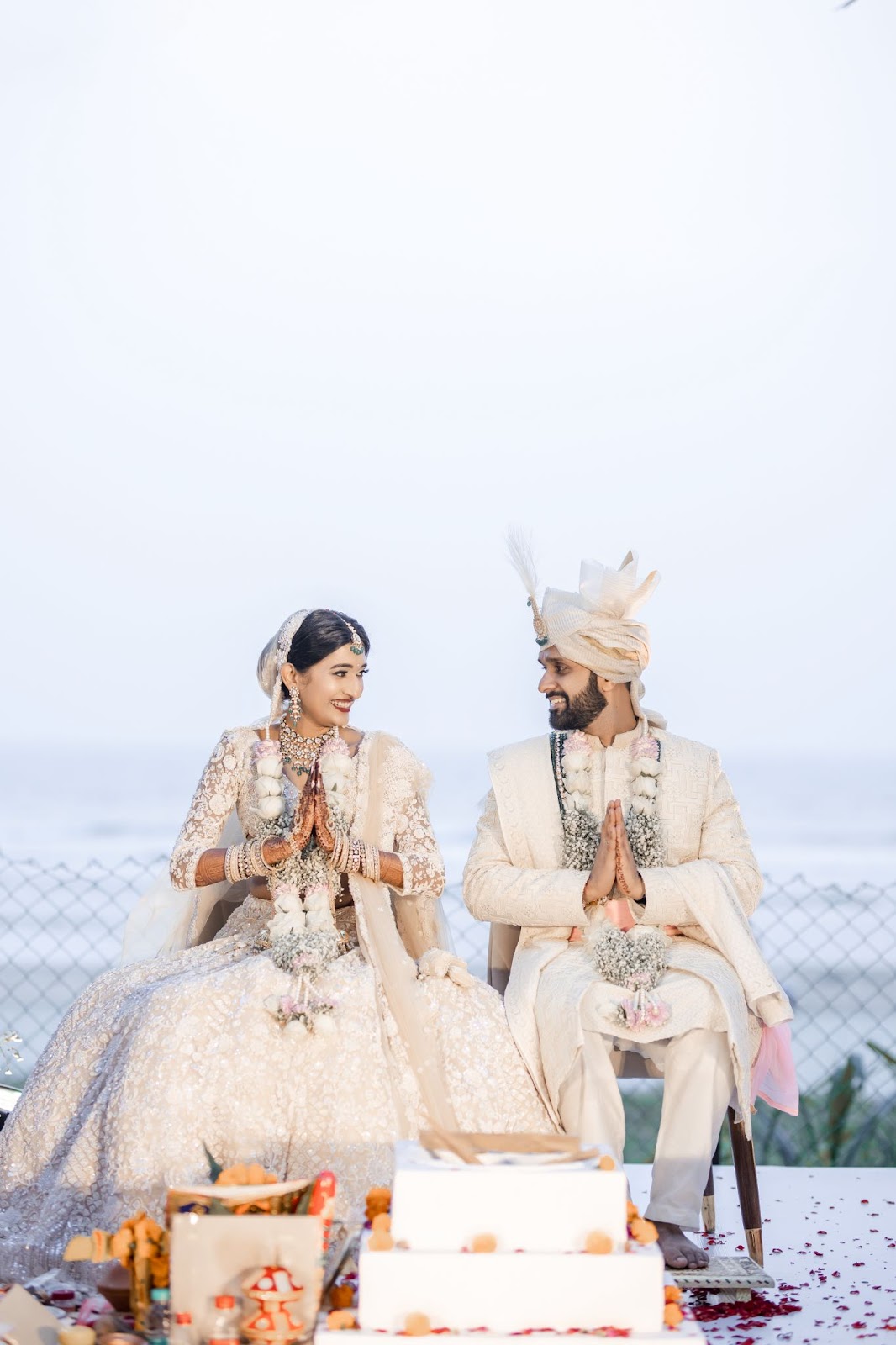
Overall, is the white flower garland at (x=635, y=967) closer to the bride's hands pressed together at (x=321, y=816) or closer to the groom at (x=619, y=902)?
the groom at (x=619, y=902)

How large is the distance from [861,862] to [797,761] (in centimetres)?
1089

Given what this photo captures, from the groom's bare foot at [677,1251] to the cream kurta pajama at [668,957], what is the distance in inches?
2.2

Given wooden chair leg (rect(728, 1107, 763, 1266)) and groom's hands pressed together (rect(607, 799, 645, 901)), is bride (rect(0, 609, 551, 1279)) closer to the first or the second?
groom's hands pressed together (rect(607, 799, 645, 901))

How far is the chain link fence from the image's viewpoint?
7.92 m

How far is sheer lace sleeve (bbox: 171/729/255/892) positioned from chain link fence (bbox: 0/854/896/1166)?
2.49ft

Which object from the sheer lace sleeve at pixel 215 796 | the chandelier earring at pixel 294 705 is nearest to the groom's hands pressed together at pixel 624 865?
the chandelier earring at pixel 294 705

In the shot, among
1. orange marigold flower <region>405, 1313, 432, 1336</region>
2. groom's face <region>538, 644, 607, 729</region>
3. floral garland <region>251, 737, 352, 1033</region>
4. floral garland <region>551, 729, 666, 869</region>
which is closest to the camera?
orange marigold flower <region>405, 1313, 432, 1336</region>

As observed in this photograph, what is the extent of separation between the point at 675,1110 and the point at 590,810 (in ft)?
3.82

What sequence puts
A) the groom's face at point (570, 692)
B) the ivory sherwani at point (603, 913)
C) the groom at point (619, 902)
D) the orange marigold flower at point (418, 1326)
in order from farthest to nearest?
the groom's face at point (570, 692) → the ivory sherwani at point (603, 913) → the groom at point (619, 902) → the orange marigold flower at point (418, 1326)

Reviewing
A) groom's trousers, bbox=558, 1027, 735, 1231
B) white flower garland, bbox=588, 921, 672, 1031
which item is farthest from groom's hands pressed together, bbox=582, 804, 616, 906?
groom's trousers, bbox=558, 1027, 735, 1231

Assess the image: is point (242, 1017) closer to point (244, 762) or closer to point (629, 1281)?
point (244, 762)

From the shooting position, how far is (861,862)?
73.4 feet

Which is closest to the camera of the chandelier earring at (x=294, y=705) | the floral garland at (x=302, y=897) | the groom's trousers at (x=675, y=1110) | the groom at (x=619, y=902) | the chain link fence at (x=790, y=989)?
the floral garland at (x=302, y=897)

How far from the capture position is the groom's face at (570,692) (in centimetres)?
601
